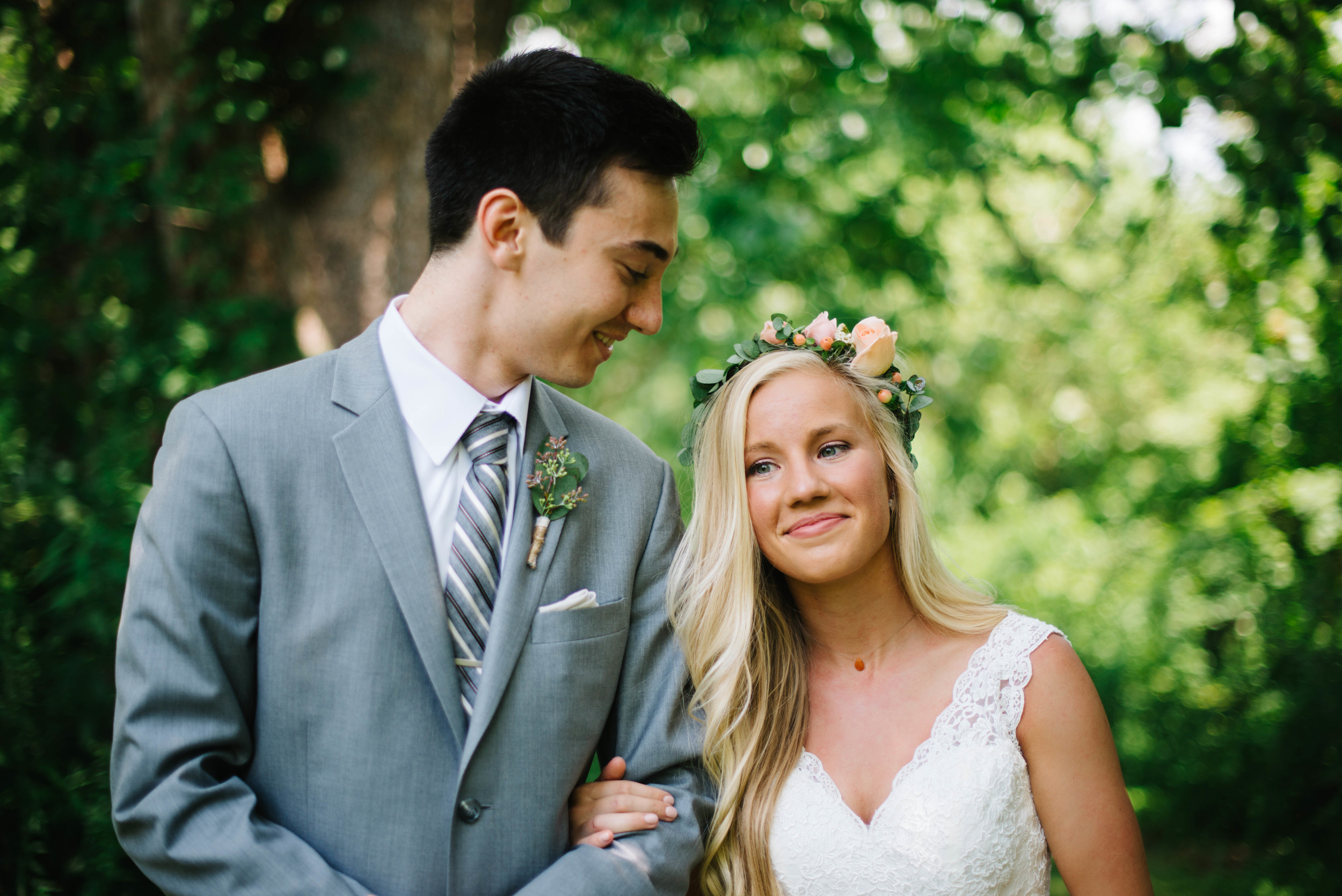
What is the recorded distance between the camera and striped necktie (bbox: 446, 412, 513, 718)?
1.98 m

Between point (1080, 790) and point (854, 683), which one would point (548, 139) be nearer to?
point (854, 683)

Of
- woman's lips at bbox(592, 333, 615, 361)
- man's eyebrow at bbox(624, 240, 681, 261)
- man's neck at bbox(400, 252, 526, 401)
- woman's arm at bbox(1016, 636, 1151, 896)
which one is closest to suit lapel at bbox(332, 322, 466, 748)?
man's neck at bbox(400, 252, 526, 401)

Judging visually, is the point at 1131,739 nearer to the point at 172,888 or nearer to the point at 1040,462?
the point at 172,888

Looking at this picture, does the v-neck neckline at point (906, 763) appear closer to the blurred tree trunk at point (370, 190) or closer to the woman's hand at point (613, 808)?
the woman's hand at point (613, 808)

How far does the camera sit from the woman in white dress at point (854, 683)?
90.7 inches

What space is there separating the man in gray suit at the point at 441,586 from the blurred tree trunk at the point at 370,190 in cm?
173

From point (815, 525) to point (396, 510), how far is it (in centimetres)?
107

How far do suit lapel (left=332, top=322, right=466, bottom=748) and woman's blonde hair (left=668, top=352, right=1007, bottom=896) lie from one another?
0.68 meters

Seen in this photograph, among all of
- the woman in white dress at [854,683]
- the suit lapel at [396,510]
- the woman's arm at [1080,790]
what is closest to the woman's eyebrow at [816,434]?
the woman in white dress at [854,683]

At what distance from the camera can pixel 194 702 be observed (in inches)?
69.7

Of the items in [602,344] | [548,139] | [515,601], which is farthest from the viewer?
[602,344]

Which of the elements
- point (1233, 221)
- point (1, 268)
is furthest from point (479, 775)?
point (1233, 221)

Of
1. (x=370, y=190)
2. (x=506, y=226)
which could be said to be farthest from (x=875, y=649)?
(x=370, y=190)

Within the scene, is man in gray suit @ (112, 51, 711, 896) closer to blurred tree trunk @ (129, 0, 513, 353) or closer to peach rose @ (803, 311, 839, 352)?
peach rose @ (803, 311, 839, 352)
